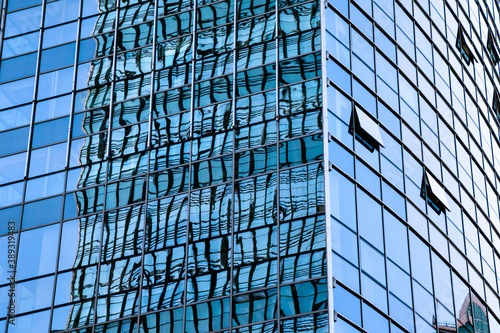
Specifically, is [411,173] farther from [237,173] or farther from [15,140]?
[15,140]

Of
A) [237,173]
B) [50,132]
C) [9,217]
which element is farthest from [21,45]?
[237,173]

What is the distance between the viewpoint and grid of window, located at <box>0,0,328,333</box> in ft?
128

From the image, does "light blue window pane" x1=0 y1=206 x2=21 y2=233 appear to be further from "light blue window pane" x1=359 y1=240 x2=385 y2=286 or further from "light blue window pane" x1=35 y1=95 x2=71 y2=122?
"light blue window pane" x1=359 y1=240 x2=385 y2=286

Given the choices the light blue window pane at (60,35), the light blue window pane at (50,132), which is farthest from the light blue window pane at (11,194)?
the light blue window pane at (60,35)

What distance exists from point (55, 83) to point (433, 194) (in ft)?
49.3

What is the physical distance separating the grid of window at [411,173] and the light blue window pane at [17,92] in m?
12.5

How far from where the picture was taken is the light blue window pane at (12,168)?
46.0 metres

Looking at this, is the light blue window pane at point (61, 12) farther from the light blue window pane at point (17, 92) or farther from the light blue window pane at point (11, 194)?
the light blue window pane at point (11, 194)


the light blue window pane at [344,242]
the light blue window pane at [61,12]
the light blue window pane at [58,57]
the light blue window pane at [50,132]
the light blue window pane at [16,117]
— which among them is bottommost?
the light blue window pane at [344,242]

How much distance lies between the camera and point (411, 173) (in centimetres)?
4466

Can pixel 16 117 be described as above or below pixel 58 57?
below

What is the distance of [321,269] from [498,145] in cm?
A: 1985

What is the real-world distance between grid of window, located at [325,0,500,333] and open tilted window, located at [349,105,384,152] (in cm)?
6

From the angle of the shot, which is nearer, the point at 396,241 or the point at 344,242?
the point at 344,242
